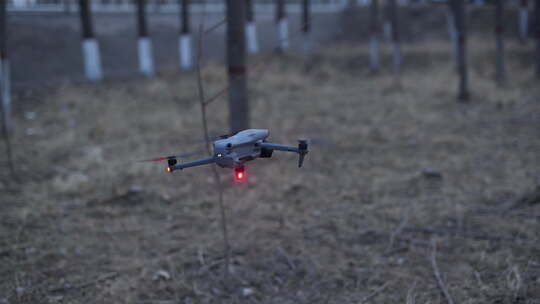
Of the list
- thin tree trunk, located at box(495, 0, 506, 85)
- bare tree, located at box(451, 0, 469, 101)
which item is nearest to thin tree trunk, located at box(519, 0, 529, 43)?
thin tree trunk, located at box(495, 0, 506, 85)

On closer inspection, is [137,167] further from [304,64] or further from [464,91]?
[304,64]

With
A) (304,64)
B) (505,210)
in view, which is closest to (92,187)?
(505,210)

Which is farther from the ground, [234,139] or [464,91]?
[234,139]

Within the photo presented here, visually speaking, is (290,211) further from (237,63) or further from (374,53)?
(374,53)

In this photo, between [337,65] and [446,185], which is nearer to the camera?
[446,185]

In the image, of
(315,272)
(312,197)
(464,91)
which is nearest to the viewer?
(315,272)

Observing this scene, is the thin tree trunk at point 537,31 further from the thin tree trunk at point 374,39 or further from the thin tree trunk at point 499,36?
the thin tree trunk at point 374,39

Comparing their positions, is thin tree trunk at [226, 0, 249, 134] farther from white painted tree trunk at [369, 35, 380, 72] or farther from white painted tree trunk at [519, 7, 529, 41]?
white painted tree trunk at [519, 7, 529, 41]
